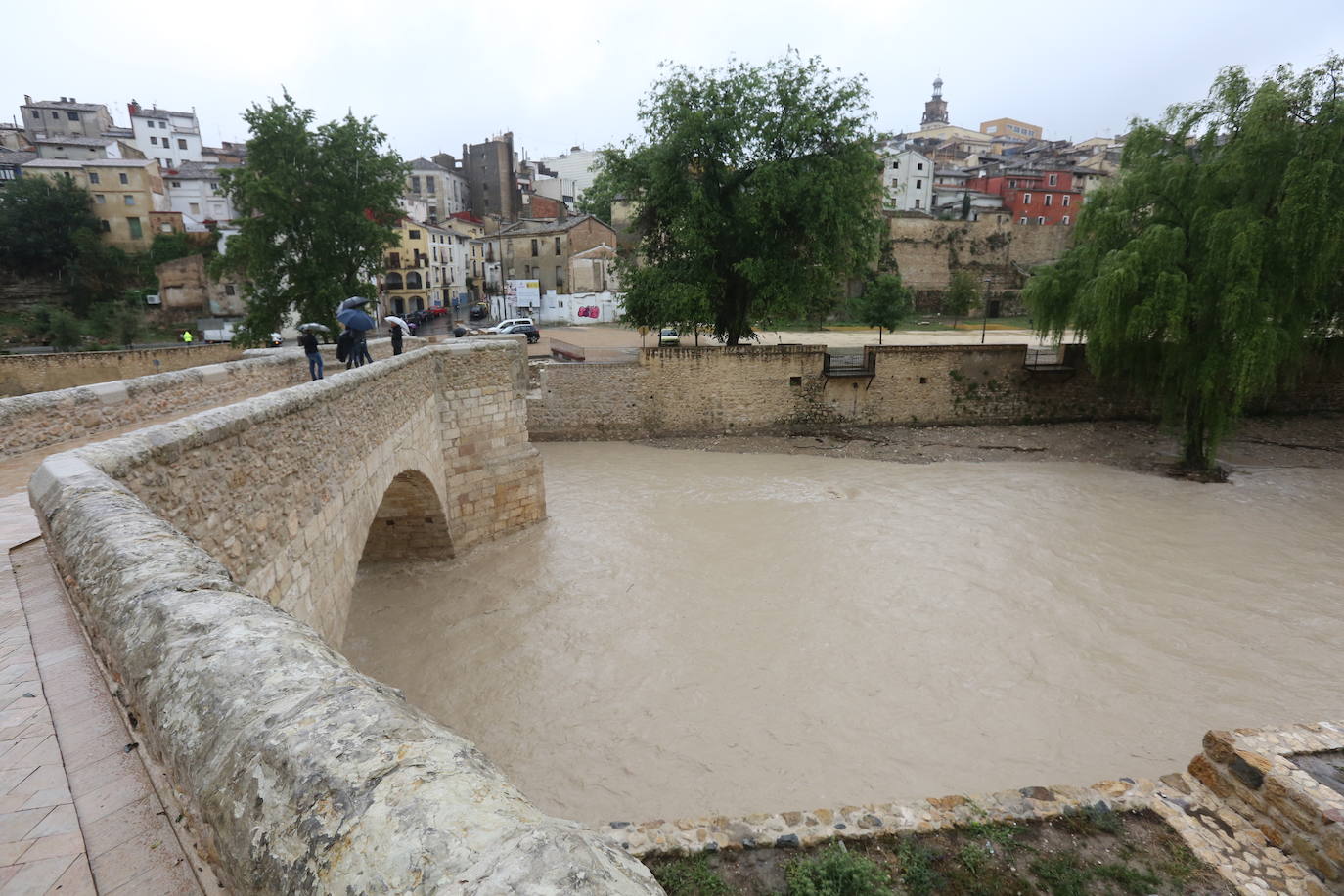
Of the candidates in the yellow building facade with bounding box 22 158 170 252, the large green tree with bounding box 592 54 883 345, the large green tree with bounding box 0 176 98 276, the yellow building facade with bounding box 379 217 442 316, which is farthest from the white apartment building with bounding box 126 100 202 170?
the large green tree with bounding box 592 54 883 345

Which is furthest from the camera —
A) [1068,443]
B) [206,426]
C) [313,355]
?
[1068,443]

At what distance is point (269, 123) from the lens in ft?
64.6

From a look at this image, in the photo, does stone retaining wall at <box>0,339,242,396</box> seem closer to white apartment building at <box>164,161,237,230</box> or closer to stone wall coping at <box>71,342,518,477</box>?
stone wall coping at <box>71,342,518,477</box>

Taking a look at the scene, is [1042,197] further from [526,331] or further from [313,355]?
[313,355]

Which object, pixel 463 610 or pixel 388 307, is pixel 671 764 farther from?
pixel 388 307

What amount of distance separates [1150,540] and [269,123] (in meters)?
26.8

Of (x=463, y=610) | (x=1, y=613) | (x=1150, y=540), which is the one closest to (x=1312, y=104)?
(x=1150, y=540)

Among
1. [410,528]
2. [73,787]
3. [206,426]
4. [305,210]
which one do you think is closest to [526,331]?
[305,210]

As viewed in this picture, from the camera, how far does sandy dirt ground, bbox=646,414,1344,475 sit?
20.0m

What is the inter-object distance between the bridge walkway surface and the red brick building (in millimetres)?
60281

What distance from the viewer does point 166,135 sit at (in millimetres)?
54312

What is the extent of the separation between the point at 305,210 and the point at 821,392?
18248mm

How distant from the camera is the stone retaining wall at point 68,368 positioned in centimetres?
1908

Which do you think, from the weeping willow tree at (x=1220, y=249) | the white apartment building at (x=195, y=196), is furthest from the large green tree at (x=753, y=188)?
the white apartment building at (x=195, y=196)
